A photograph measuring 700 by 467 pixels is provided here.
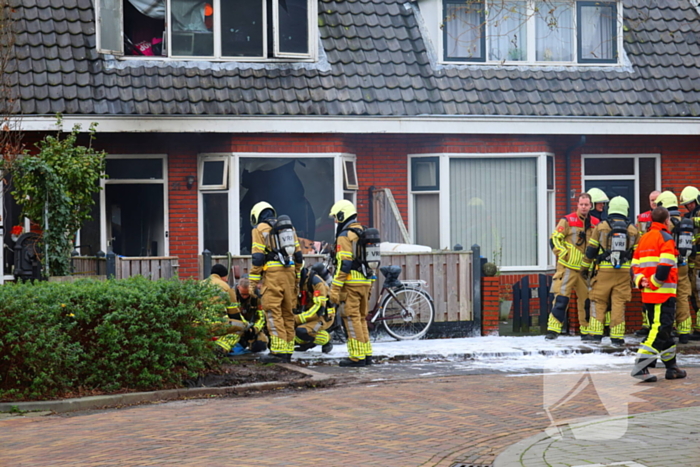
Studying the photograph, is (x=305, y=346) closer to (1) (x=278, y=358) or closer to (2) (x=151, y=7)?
(1) (x=278, y=358)

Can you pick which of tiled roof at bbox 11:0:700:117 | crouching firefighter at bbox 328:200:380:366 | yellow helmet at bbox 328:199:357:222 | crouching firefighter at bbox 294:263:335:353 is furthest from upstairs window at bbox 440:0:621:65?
crouching firefighter at bbox 328:200:380:366

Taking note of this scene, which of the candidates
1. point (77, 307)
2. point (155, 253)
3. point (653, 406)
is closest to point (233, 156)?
point (155, 253)

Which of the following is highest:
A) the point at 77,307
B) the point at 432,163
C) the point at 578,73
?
the point at 578,73

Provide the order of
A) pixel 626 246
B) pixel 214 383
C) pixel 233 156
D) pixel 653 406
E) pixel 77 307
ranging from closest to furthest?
pixel 653 406 < pixel 77 307 < pixel 214 383 < pixel 626 246 < pixel 233 156

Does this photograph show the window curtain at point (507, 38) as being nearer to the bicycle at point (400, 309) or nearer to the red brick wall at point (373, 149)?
the red brick wall at point (373, 149)

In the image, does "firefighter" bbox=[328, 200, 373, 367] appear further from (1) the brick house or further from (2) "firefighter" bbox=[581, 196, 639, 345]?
(1) the brick house

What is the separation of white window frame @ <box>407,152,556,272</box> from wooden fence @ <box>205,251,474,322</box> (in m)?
2.34

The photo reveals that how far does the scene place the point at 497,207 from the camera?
17703mm

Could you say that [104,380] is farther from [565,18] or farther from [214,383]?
[565,18]

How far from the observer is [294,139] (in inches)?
644

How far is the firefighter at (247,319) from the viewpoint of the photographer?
41.0 ft

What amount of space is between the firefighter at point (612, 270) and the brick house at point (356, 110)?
361cm

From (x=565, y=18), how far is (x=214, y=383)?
10.8 meters

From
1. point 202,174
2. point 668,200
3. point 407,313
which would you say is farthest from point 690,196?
point 202,174
